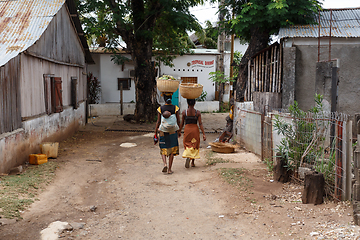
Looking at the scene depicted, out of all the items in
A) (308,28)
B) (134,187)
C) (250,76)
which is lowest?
(134,187)

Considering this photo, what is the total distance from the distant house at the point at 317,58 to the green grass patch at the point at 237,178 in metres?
A: 3.88

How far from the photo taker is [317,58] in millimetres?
A: 9719

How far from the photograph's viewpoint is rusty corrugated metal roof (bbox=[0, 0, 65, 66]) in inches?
308

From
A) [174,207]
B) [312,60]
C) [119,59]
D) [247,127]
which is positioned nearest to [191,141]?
[247,127]

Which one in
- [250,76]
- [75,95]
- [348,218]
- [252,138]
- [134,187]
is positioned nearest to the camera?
[348,218]

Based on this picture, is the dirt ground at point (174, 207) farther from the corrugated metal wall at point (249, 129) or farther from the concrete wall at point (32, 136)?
the concrete wall at point (32, 136)

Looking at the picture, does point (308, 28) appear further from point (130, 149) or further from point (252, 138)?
point (130, 149)

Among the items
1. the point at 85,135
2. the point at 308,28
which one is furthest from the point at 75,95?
the point at 308,28

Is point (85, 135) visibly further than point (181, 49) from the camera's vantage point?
No

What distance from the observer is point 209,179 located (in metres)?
6.71

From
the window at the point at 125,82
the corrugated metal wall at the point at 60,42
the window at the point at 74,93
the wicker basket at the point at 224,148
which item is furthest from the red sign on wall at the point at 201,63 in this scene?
the wicker basket at the point at 224,148

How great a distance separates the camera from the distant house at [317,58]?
9531mm

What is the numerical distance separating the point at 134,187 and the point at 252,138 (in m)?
3.93

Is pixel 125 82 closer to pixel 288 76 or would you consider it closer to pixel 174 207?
pixel 288 76
